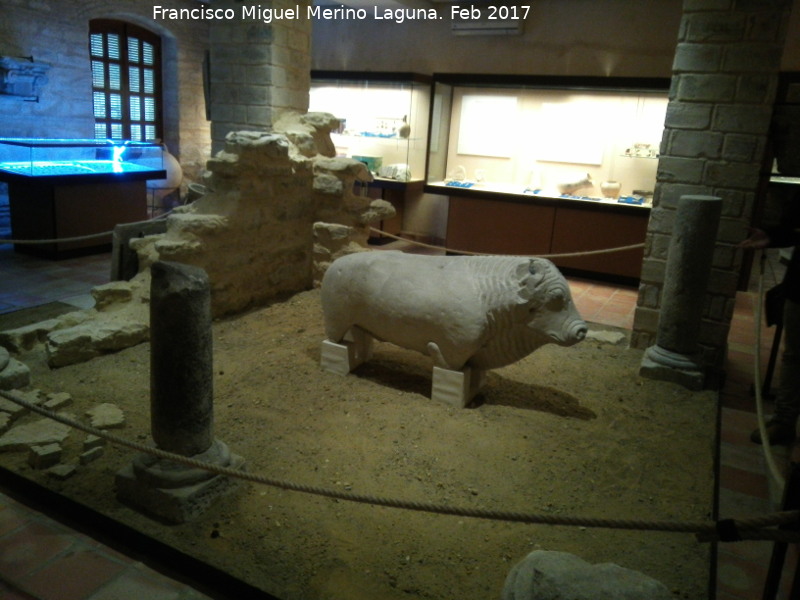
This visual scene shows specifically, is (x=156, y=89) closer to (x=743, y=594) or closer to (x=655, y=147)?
(x=655, y=147)

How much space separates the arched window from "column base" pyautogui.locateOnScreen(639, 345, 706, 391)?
9.97 m

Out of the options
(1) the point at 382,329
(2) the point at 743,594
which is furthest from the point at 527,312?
(2) the point at 743,594

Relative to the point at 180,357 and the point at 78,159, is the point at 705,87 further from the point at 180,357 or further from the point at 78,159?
the point at 78,159

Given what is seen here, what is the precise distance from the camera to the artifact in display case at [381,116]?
9859 millimetres

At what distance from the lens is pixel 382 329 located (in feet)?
15.0

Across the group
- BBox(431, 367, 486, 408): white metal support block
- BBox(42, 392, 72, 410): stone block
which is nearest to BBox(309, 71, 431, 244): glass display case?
BBox(431, 367, 486, 408): white metal support block

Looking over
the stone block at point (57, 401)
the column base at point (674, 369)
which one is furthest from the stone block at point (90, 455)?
the column base at point (674, 369)

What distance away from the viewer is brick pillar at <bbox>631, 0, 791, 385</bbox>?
5012mm

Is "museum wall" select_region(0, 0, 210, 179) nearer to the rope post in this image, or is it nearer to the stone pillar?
the rope post

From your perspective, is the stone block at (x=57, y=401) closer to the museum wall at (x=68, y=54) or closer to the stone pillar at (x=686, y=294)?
the stone pillar at (x=686, y=294)

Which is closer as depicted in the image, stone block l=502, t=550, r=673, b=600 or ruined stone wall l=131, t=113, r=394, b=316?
stone block l=502, t=550, r=673, b=600

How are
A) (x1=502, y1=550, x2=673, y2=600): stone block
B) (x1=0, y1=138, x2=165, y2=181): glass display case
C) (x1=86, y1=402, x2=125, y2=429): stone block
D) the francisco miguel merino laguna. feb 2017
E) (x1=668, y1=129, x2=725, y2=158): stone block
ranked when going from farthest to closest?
1. (x1=0, y1=138, x2=165, y2=181): glass display case
2. the francisco miguel merino laguna. feb 2017
3. (x1=668, y1=129, x2=725, y2=158): stone block
4. (x1=86, y1=402, x2=125, y2=429): stone block
5. (x1=502, y1=550, x2=673, y2=600): stone block

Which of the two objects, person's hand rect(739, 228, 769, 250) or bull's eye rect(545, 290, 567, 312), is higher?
person's hand rect(739, 228, 769, 250)

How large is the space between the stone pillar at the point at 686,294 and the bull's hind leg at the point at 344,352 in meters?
2.37
